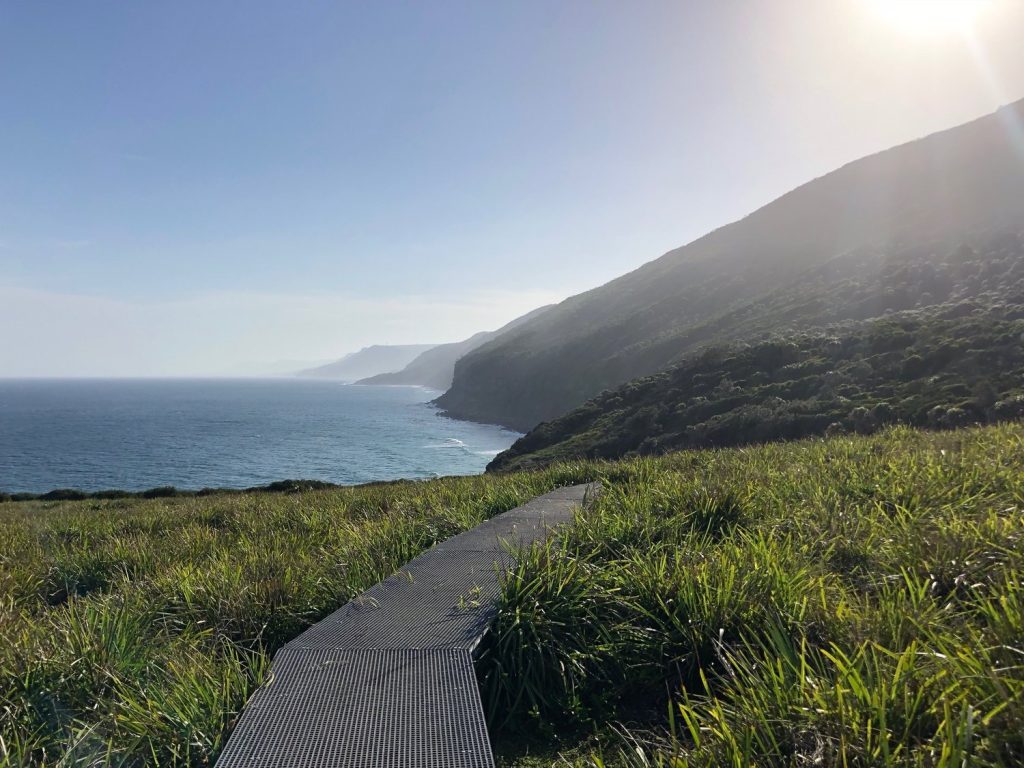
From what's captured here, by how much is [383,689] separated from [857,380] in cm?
3326

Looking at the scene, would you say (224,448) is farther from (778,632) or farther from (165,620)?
(778,632)

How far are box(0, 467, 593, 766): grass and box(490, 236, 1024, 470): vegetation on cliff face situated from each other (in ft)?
65.1

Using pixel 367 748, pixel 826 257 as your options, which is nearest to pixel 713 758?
pixel 367 748

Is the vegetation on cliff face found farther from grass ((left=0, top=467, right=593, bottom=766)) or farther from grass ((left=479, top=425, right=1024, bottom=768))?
grass ((left=0, top=467, right=593, bottom=766))

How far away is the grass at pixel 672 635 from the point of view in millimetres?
2371

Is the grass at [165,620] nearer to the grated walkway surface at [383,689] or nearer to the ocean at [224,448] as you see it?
the grated walkway surface at [383,689]

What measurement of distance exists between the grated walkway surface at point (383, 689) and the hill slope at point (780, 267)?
50.7 m

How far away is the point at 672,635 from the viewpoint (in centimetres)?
377

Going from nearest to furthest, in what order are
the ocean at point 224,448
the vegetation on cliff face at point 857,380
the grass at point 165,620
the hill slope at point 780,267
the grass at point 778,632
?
the grass at point 778,632, the grass at point 165,620, the vegetation on cliff face at point 857,380, the ocean at point 224,448, the hill slope at point 780,267

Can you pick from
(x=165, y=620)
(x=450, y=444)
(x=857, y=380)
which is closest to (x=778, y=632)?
(x=165, y=620)

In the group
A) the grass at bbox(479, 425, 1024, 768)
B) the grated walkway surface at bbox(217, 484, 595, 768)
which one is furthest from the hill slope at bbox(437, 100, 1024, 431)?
the grated walkway surface at bbox(217, 484, 595, 768)

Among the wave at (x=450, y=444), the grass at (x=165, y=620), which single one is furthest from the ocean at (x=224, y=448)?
the grass at (x=165, y=620)

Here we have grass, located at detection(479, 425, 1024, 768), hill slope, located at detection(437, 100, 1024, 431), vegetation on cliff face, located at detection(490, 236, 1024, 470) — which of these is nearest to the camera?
grass, located at detection(479, 425, 1024, 768)

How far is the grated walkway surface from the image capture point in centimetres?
276
